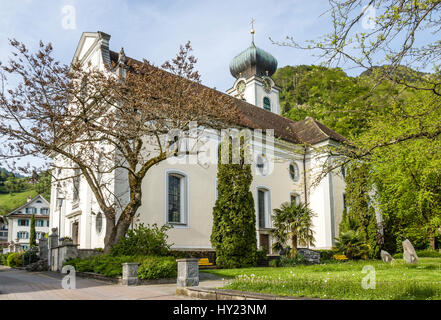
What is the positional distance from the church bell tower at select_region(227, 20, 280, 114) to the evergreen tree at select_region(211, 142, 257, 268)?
655 inches

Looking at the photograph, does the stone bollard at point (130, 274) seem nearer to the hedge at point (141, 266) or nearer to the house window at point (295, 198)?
the hedge at point (141, 266)

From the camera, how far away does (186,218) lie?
794 inches

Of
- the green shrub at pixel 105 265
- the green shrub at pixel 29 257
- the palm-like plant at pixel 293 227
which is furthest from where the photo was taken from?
the green shrub at pixel 29 257

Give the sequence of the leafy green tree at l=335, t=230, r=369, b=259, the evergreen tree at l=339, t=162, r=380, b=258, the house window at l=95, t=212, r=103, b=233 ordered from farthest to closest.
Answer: the evergreen tree at l=339, t=162, r=380, b=258 → the leafy green tree at l=335, t=230, r=369, b=259 → the house window at l=95, t=212, r=103, b=233

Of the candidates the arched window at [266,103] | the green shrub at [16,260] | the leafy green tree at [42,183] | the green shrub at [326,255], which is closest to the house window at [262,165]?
the green shrub at [326,255]

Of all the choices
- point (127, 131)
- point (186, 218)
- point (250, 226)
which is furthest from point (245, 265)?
point (127, 131)

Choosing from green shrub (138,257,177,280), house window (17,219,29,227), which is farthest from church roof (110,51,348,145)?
house window (17,219,29,227)

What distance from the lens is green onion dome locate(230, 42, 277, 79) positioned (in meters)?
35.1

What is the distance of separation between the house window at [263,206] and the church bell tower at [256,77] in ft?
37.4

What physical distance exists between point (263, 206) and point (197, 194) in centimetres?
571

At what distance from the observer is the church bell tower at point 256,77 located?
34250 mm

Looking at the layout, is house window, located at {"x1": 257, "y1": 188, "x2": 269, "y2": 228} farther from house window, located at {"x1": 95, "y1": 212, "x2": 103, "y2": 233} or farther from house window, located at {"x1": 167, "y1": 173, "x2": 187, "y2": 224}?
house window, located at {"x1": 95, "y1": 212, "x2": 103, "y2": 233}

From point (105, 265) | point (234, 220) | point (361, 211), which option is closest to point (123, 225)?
point (105, 265)
